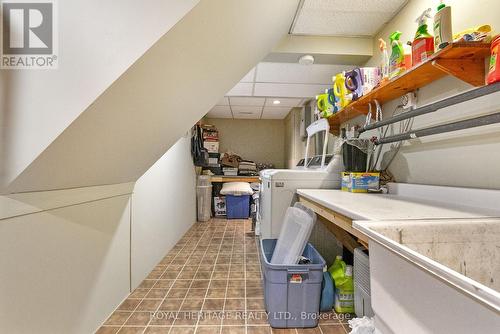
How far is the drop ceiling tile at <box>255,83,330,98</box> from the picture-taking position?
3.11 meters

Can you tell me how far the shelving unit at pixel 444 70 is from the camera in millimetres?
1018

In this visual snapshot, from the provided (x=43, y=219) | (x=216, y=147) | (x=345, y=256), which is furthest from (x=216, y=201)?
(x=43, y=219)

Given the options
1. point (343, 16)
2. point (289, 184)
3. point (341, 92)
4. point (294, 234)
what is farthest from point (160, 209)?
point (343, 16)

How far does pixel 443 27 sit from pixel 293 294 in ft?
5.12

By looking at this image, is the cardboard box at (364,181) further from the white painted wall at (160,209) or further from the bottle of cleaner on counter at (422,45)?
the white painted wall at (160,209)

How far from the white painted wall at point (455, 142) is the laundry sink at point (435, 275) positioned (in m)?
0.40

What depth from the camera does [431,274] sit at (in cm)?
46

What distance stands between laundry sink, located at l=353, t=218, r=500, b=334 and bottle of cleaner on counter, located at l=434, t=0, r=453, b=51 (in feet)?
2.50

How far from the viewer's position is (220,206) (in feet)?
15.2

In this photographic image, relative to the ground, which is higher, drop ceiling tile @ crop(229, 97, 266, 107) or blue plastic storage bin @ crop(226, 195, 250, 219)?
drop ceiling tile @ crop(229, 97, 266, 107)

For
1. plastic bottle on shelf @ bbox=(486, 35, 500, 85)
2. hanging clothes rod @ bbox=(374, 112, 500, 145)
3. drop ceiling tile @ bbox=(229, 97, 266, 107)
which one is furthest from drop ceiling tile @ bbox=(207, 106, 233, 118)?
plastic bottle on shelf @ bbox=(486, 35, 500, 85)

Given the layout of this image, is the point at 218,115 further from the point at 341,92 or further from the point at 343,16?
the point at 343,16

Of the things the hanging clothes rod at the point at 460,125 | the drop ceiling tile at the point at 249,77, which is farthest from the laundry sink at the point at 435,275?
the drop ceiling tile at the point at 249,77

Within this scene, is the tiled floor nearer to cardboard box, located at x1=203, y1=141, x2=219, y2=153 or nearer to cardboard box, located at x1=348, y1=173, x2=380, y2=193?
cardboard box, located at x1=348, y1=173, x2=380, y2=193
